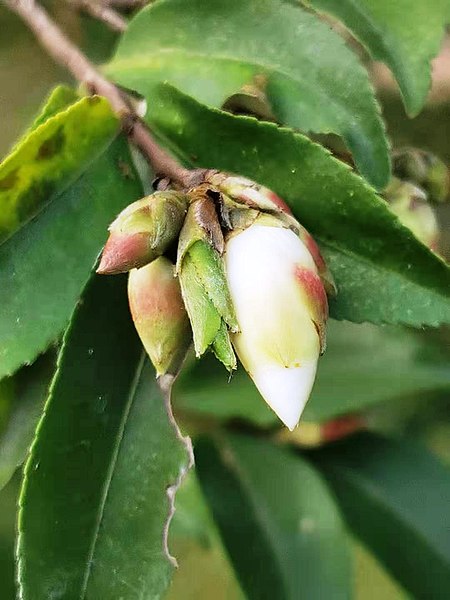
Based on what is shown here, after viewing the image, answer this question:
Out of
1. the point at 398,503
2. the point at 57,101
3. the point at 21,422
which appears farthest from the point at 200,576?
the point at 57,101

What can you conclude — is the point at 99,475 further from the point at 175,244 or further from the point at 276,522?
the point at 276,522

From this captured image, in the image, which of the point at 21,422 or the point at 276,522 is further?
the point at 276,522

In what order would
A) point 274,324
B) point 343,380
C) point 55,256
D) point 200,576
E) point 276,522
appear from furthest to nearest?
point 200,576, point 343,380, point 276,522, point 55,256, point 274,324

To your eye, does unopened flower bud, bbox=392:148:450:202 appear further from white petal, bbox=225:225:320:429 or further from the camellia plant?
white petal, bbox=225:225:320:429

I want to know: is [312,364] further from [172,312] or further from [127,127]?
[127,127]

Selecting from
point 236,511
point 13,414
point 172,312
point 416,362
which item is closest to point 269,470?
point 236,511

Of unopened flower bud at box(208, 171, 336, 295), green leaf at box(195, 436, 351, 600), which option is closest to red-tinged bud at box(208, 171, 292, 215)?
unopened flower bud at box(208, 171, 336, 295)

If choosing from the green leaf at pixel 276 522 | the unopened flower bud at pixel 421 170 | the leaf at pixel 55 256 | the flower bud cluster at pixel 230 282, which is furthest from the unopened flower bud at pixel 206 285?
the green leaf at pixel 276 522
